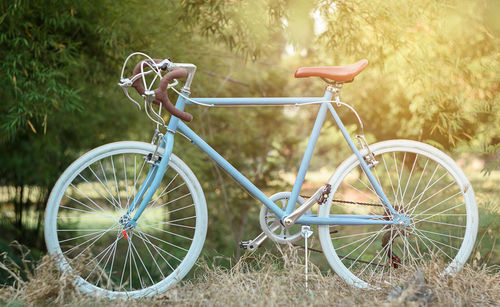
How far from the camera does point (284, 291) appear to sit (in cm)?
219

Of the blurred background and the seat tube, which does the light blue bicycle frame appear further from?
the blurred background

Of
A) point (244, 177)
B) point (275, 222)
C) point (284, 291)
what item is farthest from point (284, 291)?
point (244, 177)

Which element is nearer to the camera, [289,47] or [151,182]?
[151,182]

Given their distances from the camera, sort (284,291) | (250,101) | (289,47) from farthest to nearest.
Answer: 1. (289,47)
2. (250,101)
3. (284,291)

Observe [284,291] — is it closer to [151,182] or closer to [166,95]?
[151,182]

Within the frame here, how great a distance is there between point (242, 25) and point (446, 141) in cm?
164

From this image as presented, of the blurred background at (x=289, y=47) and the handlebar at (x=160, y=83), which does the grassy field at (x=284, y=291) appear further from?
the handlebar at (x=160, y=83)

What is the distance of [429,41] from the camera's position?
11.5ft

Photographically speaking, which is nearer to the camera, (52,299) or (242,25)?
(52,299)

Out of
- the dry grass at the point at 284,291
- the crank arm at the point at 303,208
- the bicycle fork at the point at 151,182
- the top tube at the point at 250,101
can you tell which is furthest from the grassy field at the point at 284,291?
the top tube at the point at 250,101

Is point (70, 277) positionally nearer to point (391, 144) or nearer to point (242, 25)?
point (391, 144)

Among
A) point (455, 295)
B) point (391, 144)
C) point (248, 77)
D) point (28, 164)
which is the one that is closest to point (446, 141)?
point (391, 144)

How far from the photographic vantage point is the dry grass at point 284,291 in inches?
85.1

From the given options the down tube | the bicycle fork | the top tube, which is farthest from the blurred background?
the bicycle fork
